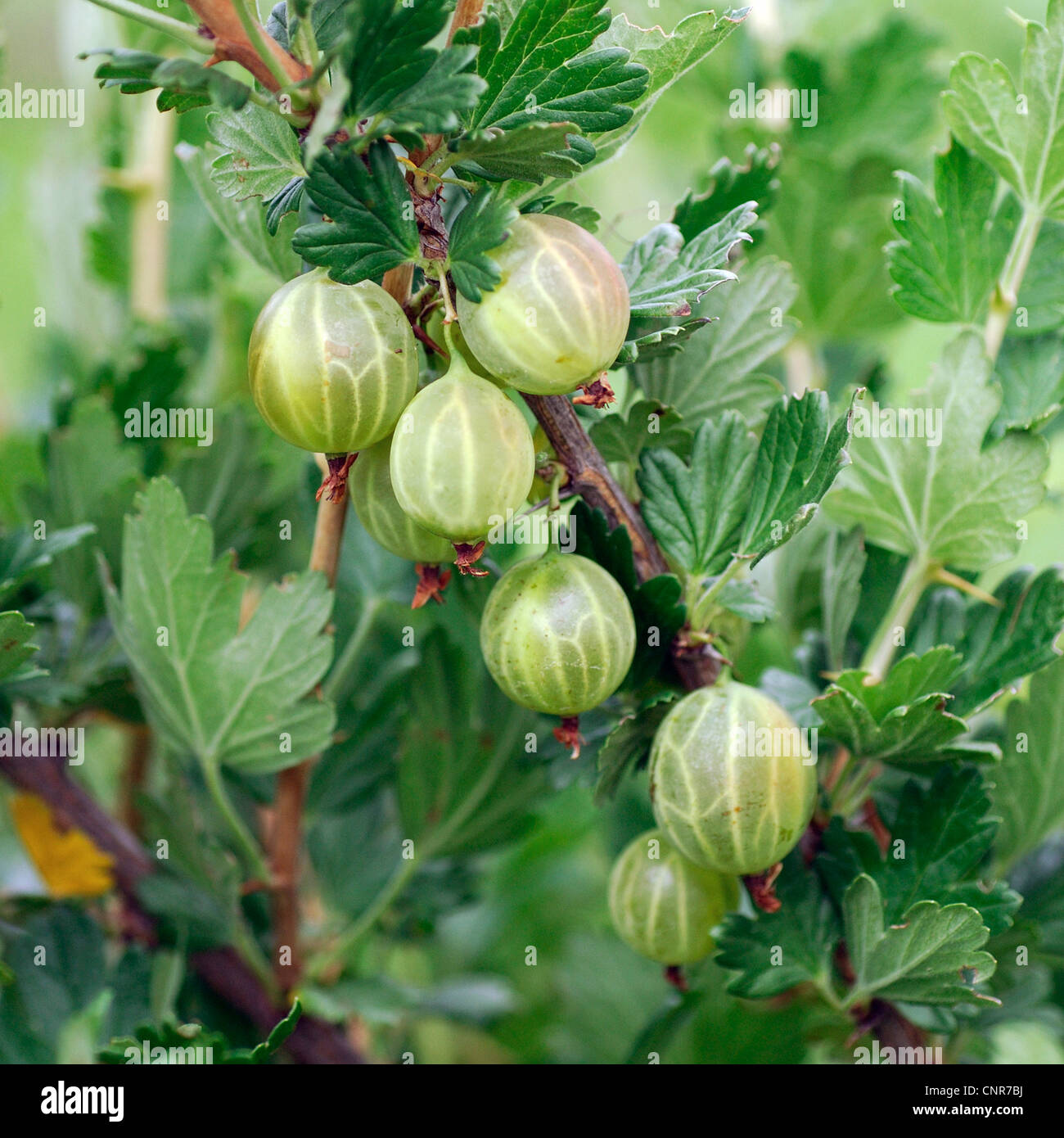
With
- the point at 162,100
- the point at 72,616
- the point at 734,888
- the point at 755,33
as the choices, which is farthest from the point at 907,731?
the point at 755,33

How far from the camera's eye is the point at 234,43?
0.43 metres

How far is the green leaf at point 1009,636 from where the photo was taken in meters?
0.55

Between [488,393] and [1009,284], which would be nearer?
[488,393]

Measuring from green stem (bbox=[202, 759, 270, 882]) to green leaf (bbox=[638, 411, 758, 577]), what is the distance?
1.04ft

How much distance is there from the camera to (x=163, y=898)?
70cm

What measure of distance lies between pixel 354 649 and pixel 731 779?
0.30 m

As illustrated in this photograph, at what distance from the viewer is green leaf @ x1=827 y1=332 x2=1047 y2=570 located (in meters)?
0.57

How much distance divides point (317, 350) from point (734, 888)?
374mm

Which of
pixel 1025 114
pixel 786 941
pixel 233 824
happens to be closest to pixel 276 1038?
pixel 233 824

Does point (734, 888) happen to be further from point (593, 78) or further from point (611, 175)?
point (611, 175)

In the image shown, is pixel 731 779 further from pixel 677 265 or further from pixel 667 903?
pixel 677 265

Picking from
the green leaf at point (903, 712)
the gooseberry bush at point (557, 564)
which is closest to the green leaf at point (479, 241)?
the gooseberry bush at point (557, 564)

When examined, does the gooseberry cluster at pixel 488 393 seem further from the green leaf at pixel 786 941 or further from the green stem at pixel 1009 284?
the green stem at pixel 1009 284

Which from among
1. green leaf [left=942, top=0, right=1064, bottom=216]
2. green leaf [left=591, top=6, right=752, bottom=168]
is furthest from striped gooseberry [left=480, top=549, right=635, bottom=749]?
green leaf [left=942, top=0, right=1064, bottom=216]
